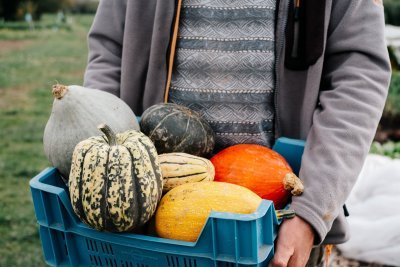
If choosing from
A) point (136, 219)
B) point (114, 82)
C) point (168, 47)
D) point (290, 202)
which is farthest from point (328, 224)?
point (114, 82)

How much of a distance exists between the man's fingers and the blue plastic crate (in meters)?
0.02

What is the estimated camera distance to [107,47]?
2527 mm

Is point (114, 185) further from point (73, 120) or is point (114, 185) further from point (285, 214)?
point (285, 214)

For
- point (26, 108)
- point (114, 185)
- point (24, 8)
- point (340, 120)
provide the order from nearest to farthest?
point (114, 185) → point (340, 120) → point (26, 108) → point (24, 8)

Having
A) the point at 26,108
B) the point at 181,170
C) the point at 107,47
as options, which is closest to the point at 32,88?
the point at 26,108

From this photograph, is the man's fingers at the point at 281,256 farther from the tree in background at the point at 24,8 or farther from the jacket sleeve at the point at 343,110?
the tree in background at the point at 24,8

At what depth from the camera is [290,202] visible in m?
1.95

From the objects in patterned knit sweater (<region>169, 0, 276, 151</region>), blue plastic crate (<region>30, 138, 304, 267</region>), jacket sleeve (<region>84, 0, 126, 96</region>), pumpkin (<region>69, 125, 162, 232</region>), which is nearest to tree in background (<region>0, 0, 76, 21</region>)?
jacket sleeve (<region>84, 0, 126, 96</region>)

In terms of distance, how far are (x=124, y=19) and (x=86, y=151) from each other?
3.31ft

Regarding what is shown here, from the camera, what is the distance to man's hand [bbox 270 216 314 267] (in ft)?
5.53

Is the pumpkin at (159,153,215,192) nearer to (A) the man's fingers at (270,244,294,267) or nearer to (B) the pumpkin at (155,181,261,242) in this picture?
(B) the pumpkin at (155,181,261,242)

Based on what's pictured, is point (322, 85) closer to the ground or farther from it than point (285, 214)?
farther from it

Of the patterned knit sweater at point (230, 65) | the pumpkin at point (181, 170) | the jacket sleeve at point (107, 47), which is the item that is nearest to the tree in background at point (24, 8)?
the jacket sleeve at point (107, 47)

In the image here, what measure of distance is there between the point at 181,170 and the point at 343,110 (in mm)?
621
